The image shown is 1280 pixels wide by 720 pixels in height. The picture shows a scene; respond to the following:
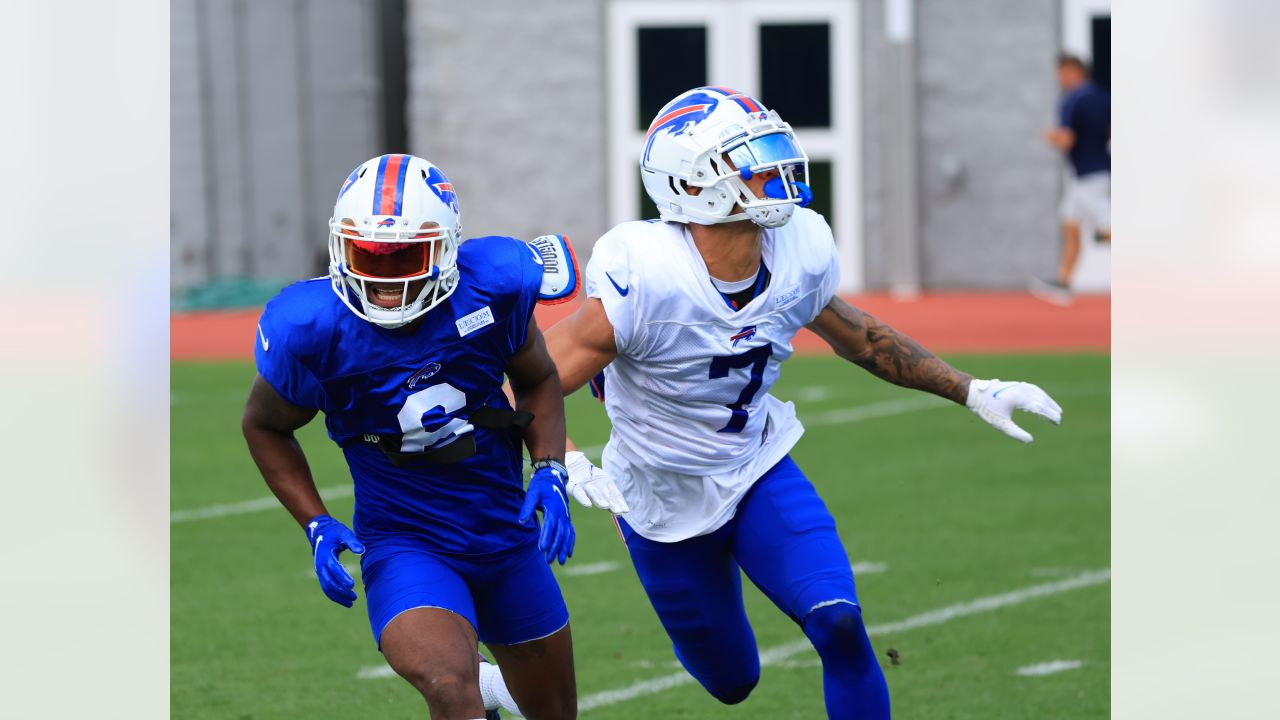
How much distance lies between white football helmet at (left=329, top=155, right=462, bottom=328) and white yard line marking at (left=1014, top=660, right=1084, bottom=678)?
267 cm

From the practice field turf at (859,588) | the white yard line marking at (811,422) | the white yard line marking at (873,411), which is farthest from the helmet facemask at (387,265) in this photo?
the white yard line marking at (873,411)

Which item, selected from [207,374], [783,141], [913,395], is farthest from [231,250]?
[783,141]

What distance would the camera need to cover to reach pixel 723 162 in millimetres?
4449

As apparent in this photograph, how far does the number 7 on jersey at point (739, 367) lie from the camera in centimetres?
450

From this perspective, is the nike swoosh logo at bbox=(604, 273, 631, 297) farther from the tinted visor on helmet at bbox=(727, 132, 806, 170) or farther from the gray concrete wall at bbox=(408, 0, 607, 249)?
the gray concrete wall at bbox=(408, 0, 607, 249)

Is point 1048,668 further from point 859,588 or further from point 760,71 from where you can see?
point 760,71

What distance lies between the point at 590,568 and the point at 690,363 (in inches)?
125

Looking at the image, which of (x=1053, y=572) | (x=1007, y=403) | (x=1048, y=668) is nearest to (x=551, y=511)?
(x=1007, y=403)

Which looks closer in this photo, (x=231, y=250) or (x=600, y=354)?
(x=600, y=354)

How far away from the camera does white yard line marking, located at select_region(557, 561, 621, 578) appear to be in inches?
292
